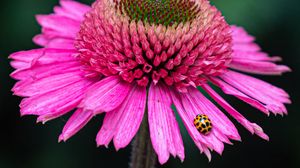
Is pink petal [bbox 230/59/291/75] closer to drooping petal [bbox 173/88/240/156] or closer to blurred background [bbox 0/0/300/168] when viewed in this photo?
drooping petal [bbox 173/88/240/156]

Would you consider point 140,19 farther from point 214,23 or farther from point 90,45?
point 214,23

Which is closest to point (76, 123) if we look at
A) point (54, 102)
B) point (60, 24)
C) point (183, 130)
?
point (54, 102)

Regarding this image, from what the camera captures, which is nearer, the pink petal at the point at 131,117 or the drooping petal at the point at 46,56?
the pink petal at the point at 131,117

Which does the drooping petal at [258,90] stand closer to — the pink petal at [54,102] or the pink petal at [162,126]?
the pink petal at [162,126]

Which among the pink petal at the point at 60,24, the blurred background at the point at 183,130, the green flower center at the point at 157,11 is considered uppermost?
the green flower center at the point at 157,11

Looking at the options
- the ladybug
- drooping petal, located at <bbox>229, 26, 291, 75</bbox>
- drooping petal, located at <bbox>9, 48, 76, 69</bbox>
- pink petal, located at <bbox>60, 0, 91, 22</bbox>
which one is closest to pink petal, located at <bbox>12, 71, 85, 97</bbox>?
drooping petal, located at <bbox>9, 48, 76, 69</bbox>

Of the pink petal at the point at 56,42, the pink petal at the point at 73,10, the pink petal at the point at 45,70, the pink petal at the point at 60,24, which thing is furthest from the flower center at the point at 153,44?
the pink petal at the point at 73,10
